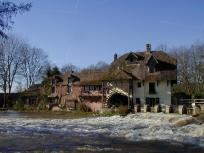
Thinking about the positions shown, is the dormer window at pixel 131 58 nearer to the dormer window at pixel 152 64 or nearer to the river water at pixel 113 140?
the dormer window at pixel 152 64

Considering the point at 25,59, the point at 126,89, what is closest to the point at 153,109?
the point at 126,89

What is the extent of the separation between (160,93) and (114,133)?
26845mm

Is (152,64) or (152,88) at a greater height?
(152,64)

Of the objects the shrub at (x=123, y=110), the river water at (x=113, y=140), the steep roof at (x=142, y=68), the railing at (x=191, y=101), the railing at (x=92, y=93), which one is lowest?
the river water at (x=113, y=140)

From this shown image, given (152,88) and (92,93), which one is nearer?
(152,88)

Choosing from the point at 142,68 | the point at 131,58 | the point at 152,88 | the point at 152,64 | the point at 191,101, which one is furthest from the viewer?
the point at 131,58

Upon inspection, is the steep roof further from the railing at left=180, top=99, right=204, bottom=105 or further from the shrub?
the shrub

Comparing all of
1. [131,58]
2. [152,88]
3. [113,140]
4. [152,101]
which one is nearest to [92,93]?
[131,58]

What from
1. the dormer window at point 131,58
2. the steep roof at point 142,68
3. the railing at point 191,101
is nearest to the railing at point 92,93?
the steep roof at point 142,68

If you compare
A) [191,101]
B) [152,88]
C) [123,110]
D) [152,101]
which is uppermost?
[152,88]

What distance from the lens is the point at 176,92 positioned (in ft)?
177

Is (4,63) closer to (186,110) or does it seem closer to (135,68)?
(135,68)

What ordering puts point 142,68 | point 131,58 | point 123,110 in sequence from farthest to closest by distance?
point 131,58
point 142,68
point 123,110

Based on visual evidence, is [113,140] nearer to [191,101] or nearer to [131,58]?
[191,101]
